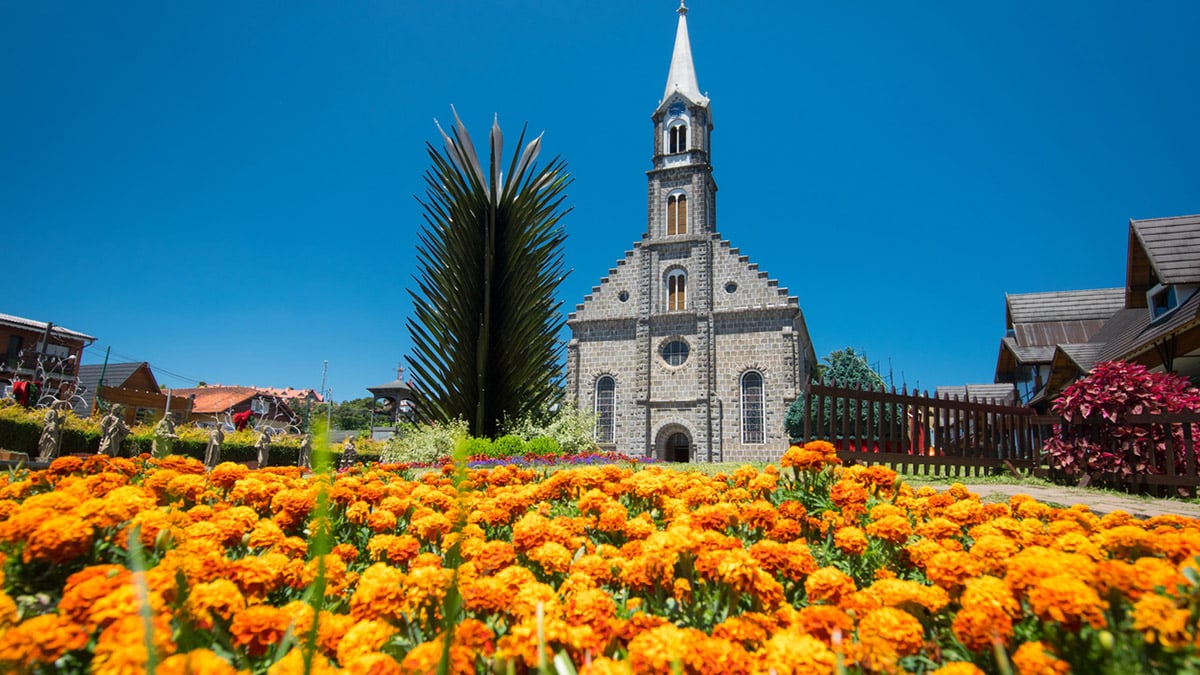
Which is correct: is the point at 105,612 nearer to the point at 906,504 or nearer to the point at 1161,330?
the point at 906,504

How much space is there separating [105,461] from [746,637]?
137 inches

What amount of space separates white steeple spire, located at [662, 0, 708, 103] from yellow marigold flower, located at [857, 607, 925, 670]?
30.6 metres

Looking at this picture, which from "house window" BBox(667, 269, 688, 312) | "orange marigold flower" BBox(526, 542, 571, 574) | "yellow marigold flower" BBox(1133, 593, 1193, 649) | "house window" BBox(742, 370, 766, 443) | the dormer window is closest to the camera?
"yellow marigold flower" BBox(1133, 593, 1193, 649)

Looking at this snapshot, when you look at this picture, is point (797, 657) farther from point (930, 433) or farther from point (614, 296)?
point (614, 296)

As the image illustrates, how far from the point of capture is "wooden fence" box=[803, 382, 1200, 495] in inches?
305

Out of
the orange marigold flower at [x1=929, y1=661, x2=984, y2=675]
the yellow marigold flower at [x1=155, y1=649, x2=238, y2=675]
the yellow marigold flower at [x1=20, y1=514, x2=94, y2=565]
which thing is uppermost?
the yellow marigold flower at [x1=20, y1=514, x2=94, y2=565]

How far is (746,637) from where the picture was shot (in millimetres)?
1685

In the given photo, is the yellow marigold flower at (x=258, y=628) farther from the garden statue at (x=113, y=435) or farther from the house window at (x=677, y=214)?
the house window at (x=677, y=214)

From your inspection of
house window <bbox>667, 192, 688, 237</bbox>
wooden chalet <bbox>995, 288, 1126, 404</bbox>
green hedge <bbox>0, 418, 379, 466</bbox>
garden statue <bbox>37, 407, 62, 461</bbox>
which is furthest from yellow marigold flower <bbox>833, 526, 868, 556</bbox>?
house window <bbox>667, 192, 688, 237</bbox>

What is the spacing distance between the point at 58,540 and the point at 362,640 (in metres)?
0.93

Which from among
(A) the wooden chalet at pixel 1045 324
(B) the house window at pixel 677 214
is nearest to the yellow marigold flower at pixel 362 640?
(A) the wooden chalet at pixel 1045 324

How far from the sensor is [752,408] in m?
25.9

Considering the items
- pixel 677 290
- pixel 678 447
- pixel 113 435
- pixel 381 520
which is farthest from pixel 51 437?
pixel 677 290

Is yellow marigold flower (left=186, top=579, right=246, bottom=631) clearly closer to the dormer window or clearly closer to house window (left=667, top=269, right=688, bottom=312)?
the dormer window
